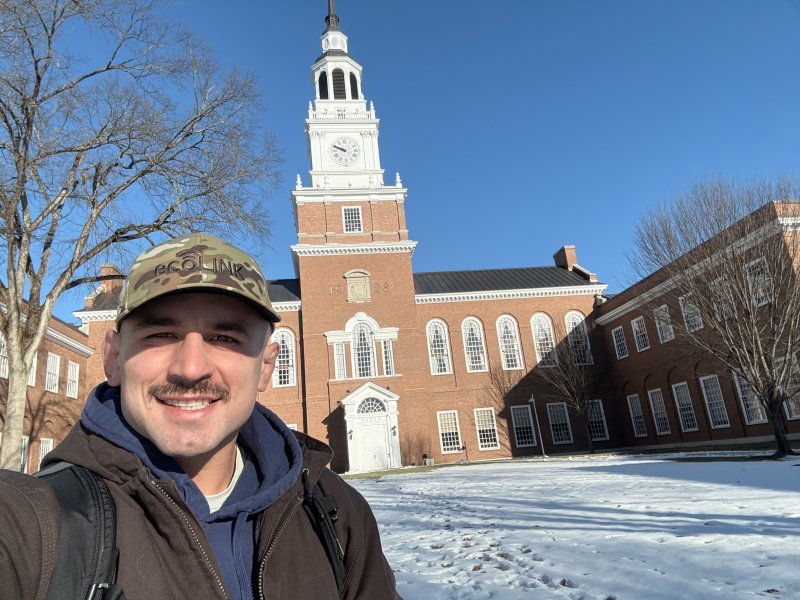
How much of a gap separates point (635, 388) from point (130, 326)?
1300 inches

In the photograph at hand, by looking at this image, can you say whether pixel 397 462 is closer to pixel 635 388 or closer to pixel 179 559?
pixel 635 388

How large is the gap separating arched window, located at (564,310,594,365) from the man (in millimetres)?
32178

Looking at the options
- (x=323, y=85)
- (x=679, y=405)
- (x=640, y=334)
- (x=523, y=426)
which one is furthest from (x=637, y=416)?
(x=323, y=85)

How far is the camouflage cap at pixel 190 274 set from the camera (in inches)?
64.4

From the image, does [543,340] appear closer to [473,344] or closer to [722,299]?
[473,344]

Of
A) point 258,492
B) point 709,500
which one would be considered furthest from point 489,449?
point 258,492

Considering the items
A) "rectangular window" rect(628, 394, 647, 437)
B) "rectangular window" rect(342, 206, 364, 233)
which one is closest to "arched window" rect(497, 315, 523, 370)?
"rectangular window" rect(628, 394, 647, 437)

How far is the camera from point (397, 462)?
91.6 ft

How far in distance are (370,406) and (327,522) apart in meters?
27.2

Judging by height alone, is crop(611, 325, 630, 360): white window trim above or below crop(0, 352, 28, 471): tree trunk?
above

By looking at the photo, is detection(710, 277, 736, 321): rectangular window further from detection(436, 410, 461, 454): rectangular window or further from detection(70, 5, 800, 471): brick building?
detection(436, 410, 461, 454): rectangular window

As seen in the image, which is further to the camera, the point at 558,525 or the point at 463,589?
the point at 558,525

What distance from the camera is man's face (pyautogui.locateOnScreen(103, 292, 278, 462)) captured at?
165 centimetres

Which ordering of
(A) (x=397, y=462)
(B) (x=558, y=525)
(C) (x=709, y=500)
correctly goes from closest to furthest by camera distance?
(B) (x=558, y=525) < (C) (x=709, y=500) < (A) (x=397, y=462)
